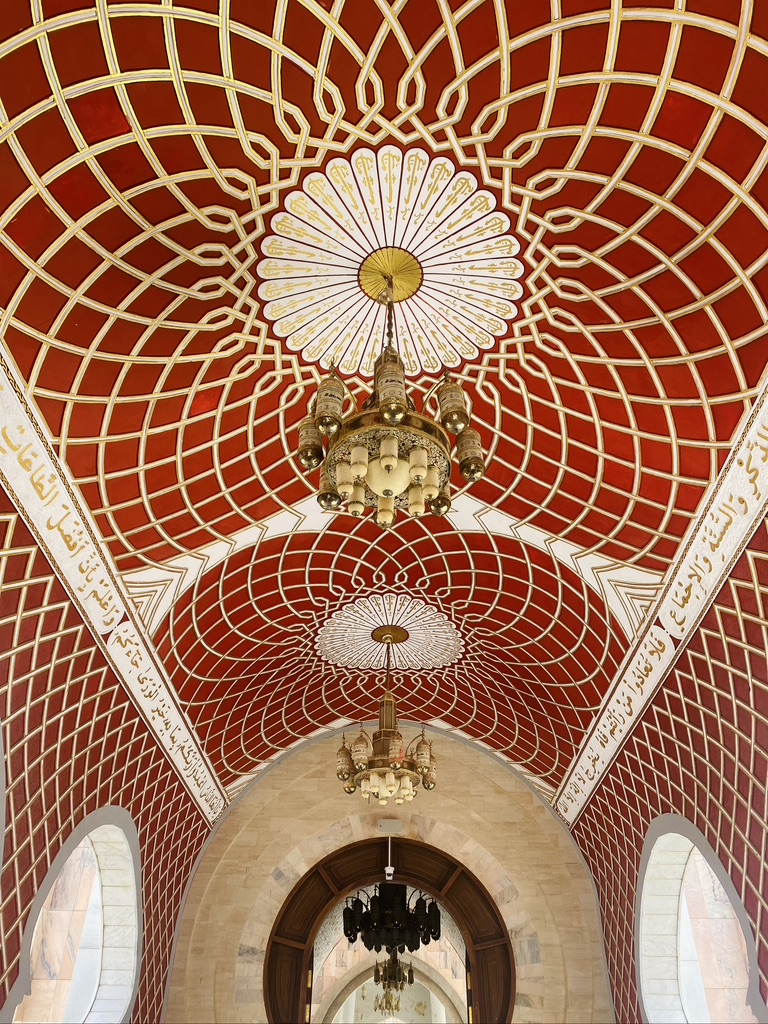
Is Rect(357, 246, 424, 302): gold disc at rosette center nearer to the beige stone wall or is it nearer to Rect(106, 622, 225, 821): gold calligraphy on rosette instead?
Rect(106, 622, 225, 821): gold calligraphy on rosette

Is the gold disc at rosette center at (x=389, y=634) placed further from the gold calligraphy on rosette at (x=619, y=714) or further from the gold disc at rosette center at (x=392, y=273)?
the gold disc at rosette center at (x=392, y=273)

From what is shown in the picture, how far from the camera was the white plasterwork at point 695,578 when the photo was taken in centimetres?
488

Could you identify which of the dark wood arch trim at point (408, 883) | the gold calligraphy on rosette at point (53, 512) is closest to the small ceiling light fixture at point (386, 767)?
the dark wood arch trim at point (408, 883)

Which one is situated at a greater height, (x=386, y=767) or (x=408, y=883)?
(x=386, y=767)

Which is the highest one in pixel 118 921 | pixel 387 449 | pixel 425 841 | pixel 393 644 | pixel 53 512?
pixel 393 644

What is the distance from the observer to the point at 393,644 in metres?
9.23

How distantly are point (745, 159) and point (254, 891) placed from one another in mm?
10206

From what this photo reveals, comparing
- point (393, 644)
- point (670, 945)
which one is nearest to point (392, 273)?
point (393, 644)

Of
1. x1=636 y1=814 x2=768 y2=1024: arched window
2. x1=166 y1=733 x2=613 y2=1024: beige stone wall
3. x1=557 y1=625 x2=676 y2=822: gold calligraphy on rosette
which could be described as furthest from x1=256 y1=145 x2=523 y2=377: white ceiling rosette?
x1=166 y1=733 x2=613 y2=1024: beige stone wall

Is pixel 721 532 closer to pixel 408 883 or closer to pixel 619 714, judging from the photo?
pixel 619 714

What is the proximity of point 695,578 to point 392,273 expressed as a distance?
3.21 m

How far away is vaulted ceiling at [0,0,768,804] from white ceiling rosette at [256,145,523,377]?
2 centimetres

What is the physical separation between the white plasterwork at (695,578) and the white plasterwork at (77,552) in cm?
452

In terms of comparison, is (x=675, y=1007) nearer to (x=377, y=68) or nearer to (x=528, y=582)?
(x=528, y=582)
